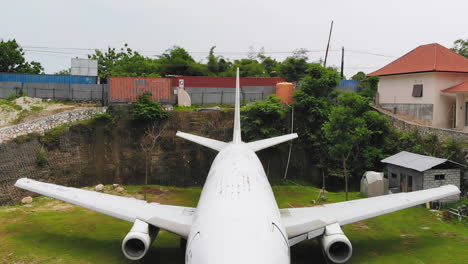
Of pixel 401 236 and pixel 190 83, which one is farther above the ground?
pixel 190 83

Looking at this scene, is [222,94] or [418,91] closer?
[418,91]

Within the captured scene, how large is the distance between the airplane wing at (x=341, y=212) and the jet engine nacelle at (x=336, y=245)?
0.30m

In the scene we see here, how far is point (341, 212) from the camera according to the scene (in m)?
16.2

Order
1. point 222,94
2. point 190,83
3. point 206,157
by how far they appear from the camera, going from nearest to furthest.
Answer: point 206,157 < point 222,94 < point 190,83

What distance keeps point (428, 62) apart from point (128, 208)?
29783mm

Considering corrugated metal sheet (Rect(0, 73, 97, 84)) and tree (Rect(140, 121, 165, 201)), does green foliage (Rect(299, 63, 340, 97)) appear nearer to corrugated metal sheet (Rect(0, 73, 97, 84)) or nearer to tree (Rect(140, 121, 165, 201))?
tree (Rect(140, 121, 165, 201))

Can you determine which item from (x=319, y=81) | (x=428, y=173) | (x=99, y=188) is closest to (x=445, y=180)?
(x=428, y=173)

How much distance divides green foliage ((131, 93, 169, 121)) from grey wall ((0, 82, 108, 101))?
224 inches

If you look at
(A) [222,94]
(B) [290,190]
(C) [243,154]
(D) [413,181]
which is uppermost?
(A) [222,94]

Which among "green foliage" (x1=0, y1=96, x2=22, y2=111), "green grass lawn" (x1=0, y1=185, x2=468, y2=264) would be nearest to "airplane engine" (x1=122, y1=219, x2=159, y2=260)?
"green grass lawn" (x1=0, y1=185, x2=468, y2=264)

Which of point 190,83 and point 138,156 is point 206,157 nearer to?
point 138,156

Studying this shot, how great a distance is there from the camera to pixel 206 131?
33438 mm

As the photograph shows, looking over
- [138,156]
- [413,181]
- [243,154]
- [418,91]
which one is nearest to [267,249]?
[243,154]

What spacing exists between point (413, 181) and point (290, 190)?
9906mm
